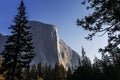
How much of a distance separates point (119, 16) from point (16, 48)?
19693mm

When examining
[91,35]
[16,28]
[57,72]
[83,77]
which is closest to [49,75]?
[57,72]

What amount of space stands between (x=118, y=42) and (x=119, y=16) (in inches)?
73.8

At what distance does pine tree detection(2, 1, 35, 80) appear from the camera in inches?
1219

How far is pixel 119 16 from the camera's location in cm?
1397

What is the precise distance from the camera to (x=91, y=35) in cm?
1591

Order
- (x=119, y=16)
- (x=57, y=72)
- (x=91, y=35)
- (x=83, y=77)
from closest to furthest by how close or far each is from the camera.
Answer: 1. (x=119, y=16)
2. (x=91, y=35)
3. (x=83, y=77)
4. (x=57, y=72)

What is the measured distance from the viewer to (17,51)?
103ft

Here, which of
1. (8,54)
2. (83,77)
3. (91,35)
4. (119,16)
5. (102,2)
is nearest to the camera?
(119,16)

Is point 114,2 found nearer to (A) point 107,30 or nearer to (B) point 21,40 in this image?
(A) point 107,30

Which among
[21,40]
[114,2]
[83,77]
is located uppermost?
[21,40]

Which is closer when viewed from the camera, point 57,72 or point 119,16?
point 119,16

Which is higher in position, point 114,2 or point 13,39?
point 13,39

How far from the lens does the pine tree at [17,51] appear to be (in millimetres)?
30953

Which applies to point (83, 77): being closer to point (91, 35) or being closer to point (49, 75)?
point (91, 35)
